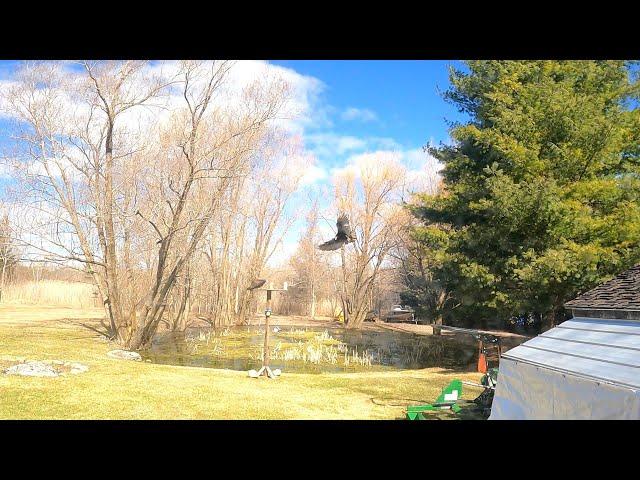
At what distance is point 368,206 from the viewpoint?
18.6 meters

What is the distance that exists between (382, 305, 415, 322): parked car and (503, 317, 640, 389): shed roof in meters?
18.4

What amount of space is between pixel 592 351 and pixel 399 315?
66.2 ft

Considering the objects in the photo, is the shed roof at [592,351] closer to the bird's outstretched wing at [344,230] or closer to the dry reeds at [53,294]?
the bird's outstretched wing at [344,230]

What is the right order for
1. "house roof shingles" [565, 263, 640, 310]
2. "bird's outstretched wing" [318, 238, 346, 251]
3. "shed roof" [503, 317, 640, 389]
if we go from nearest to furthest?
"shed roof" [503, 317, 640, 389]
"house roof shingles" [565, 263, 640, 310]
"bird's outstretched wing" [318, 238, 346, 251]

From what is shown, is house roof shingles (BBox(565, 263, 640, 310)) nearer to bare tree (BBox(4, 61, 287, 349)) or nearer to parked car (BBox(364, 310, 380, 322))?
bare tree (BBox(4, 61, 287, 349))

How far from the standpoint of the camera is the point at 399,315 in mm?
23781

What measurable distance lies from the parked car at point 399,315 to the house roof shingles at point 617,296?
17161 mm

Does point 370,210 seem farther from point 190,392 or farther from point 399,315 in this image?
point 190,392

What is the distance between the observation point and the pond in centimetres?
969

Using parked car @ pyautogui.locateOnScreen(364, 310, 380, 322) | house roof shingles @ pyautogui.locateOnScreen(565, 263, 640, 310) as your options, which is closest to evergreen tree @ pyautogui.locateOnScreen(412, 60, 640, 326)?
house roof shingles @ pyautogui.locateOnScreen(565, 263, 640, 310)

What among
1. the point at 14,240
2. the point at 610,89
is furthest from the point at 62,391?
the point at 610,89
